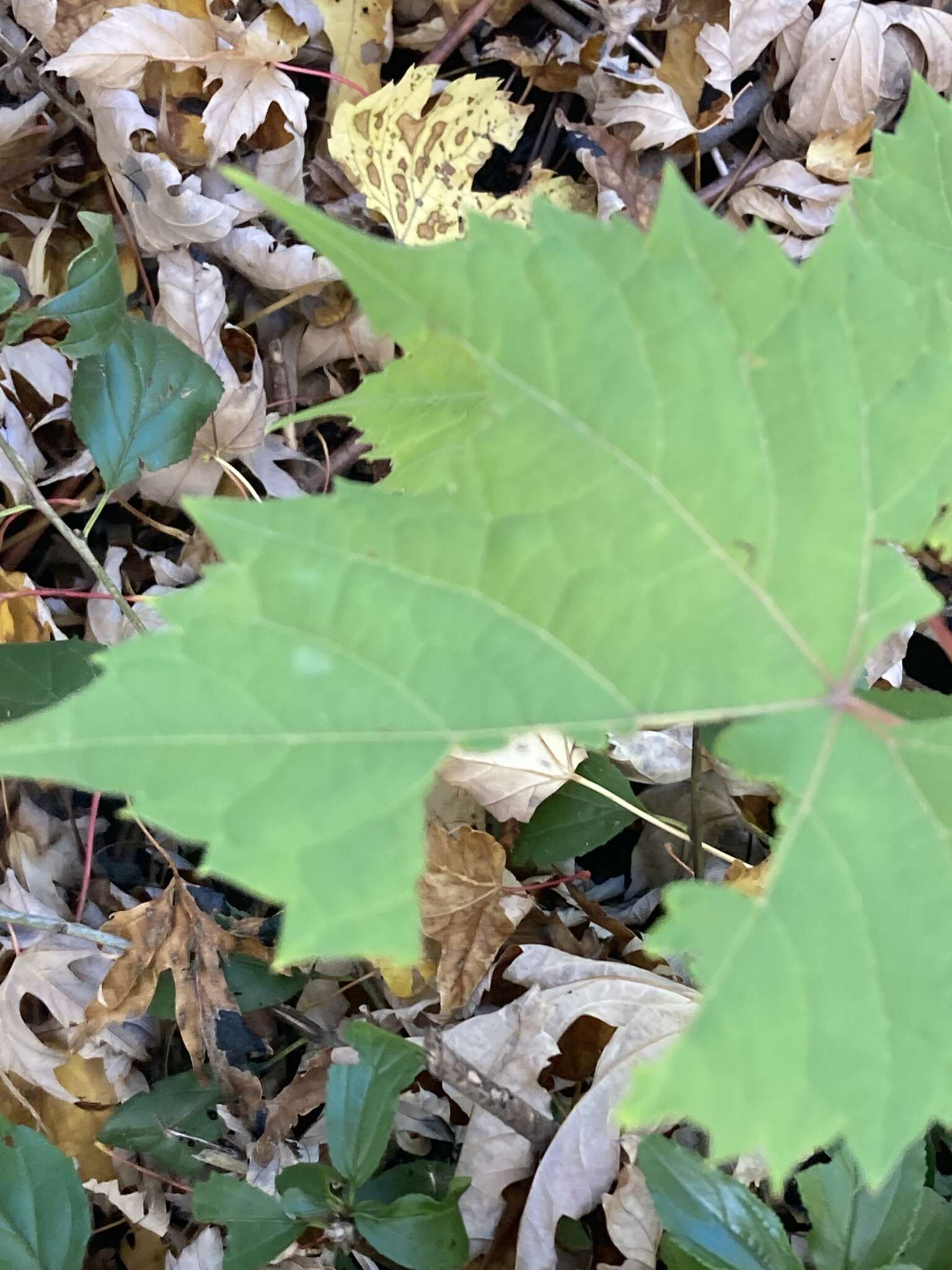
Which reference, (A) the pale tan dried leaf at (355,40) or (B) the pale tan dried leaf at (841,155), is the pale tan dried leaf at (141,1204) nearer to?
(A) the pale tan dried leaf at (355,40)

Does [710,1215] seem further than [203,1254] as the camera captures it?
No

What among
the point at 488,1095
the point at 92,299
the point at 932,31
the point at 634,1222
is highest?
the point at 932,31

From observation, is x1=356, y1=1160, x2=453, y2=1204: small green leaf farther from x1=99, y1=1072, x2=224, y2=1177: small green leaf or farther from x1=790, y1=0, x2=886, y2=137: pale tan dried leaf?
x1=790, y1=0, x2=886, y2=137: pale tan dried leaf

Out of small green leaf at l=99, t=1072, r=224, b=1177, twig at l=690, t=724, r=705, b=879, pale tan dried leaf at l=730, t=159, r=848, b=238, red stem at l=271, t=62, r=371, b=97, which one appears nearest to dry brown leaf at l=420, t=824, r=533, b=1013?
twig at l=690, t=724, r=705, b=879

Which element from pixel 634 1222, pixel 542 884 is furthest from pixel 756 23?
pixel 634 1222

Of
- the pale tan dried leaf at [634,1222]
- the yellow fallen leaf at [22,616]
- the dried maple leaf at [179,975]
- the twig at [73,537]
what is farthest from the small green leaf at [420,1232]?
the yellow fallen leaf at [22,616]

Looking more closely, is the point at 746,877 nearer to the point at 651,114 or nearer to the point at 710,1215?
the point at 710,1215

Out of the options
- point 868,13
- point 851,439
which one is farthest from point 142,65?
point 851,439
